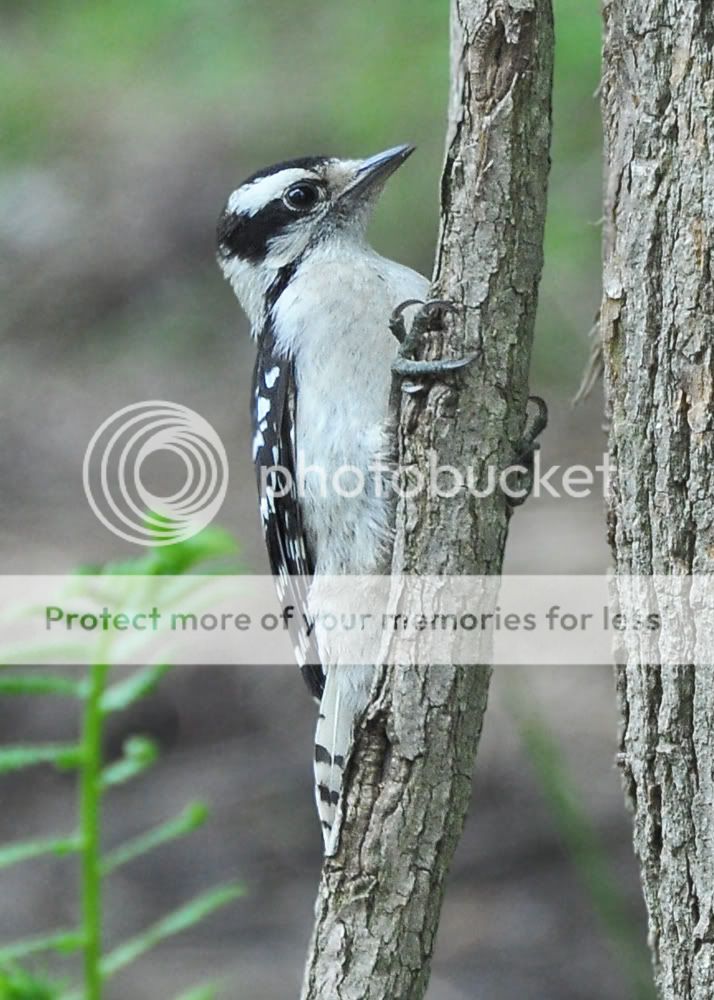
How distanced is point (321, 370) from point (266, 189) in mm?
685

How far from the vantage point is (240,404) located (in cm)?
644

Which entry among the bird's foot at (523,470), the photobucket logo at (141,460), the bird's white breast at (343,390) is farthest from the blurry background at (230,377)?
the bird's foot at (523,470)

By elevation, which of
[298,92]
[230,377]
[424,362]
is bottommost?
[424,362]

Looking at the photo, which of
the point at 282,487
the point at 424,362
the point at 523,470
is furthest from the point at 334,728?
the point at 424,362

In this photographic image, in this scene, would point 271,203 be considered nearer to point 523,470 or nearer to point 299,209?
point 299,209

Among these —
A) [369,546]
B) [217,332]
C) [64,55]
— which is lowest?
[369,546]

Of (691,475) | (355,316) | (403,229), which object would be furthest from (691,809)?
(403,229)

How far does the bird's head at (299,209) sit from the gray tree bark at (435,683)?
128 cm

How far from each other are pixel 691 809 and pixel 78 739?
3479mm

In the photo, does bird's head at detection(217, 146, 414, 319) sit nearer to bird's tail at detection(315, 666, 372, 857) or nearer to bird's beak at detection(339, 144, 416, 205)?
bird's beak at detection(339, 144, 416, 205)

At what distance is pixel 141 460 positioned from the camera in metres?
5.72

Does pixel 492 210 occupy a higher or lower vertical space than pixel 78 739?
lower

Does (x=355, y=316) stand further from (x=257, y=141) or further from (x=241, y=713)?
(x=257, y=141)

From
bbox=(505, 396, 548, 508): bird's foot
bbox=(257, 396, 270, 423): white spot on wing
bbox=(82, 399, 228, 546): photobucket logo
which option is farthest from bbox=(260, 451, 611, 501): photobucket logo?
bbox=(82, 399, 228, 546): photobucket logo
